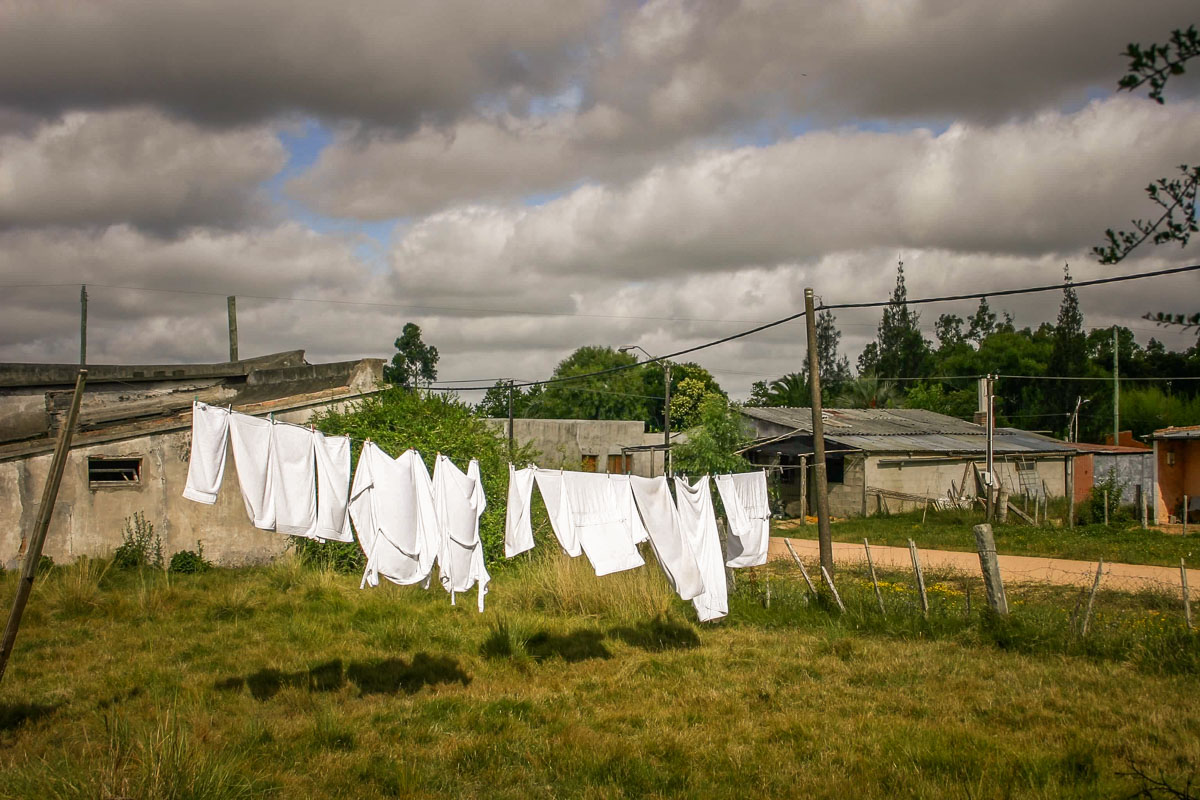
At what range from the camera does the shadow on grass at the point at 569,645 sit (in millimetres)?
10188

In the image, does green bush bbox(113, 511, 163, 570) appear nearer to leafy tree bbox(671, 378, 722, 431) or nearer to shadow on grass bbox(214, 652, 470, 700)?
shadow on grass bbox(214, 652, 470, 700)

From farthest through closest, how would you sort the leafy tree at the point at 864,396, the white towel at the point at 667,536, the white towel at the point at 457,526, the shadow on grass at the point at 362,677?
the leafy tree at the point at 864,396 → the white towel at the point at 667,536 → the shadow on grass at the point at 362,677 → the white towel at the point at 457,526

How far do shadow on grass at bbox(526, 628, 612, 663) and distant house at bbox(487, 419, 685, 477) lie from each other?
23.1 meters

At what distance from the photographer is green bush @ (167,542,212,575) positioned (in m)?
16.3

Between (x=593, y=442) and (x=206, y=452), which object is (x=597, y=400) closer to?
(x=593, y=442)

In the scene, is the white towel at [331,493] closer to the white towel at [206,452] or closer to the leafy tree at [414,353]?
the white towel at [206,452]

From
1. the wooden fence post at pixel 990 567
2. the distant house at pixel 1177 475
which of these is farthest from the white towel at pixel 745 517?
the distant house at pixel 1177 475

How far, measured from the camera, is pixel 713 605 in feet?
32.5

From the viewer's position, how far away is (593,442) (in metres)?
37.6

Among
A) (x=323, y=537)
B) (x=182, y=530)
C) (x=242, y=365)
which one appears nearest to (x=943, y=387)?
(x=242, y=365)

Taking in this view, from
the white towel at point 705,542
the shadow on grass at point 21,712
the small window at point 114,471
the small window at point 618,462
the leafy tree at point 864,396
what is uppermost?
the leafy tree at point 864,396

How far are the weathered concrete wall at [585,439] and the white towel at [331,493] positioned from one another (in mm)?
26233

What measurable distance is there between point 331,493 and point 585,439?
29611 millimetres

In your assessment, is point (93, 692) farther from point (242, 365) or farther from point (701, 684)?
point (242, 365)
